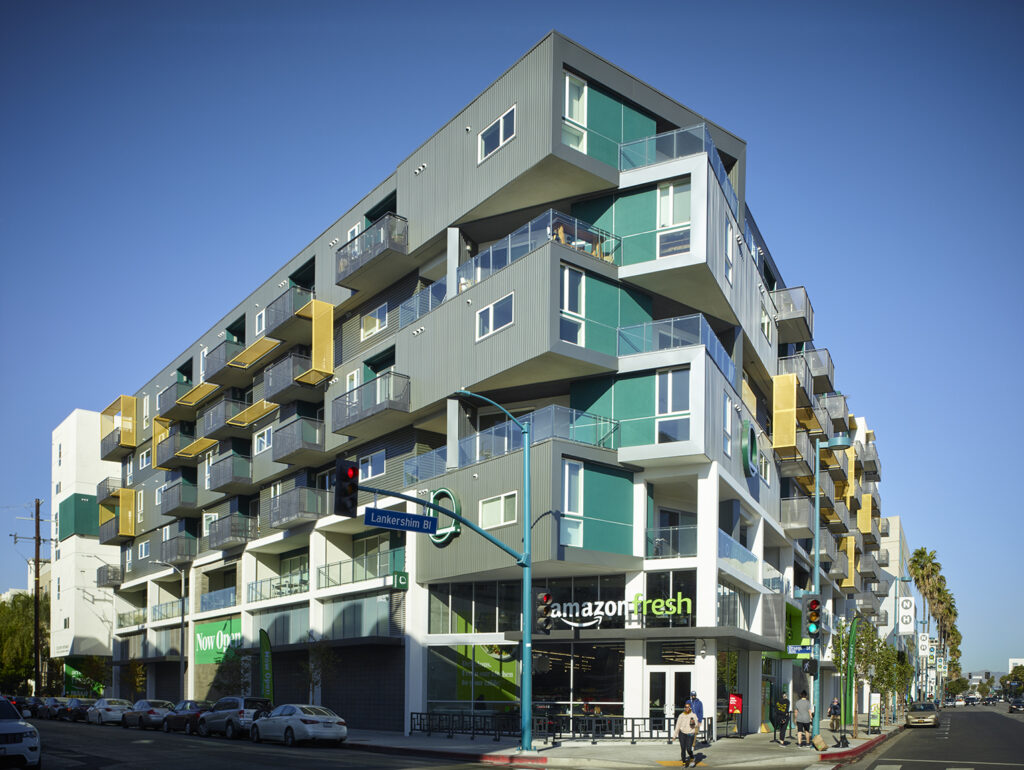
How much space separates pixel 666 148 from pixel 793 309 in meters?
18.5

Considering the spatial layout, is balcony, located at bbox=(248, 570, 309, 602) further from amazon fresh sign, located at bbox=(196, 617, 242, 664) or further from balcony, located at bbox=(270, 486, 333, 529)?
balcony, located at bbox=(270, 486, 333, 529)

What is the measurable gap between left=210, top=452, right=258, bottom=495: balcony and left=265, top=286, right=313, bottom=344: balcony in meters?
7.91

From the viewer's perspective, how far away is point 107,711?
5219 centimetres

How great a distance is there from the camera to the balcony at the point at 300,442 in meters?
46.7

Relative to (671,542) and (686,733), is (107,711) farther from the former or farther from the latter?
(686,733)

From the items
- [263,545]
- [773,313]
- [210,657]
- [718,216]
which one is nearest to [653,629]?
[718,216]

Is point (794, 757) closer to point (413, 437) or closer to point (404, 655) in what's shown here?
point (404, 655)

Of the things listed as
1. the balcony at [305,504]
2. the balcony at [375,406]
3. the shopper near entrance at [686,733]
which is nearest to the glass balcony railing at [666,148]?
the balcony at [375,406]

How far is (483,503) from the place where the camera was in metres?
34.8

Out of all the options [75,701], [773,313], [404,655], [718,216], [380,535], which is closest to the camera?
[718,216]

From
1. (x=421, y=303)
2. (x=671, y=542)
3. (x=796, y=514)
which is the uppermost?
(x=421, y=303)

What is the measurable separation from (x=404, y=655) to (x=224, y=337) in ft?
90.5

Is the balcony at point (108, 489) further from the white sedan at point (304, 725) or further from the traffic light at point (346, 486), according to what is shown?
the traffic light at point (346, 486)

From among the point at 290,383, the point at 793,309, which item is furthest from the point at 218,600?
the point at 793,309
